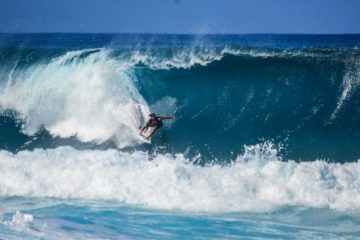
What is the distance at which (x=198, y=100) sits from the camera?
12500mm

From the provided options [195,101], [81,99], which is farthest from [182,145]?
[81,99]

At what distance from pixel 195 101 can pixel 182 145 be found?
171cm

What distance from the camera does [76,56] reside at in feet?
44.5

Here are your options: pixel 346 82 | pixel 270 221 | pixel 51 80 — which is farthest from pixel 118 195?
pixel 346 82

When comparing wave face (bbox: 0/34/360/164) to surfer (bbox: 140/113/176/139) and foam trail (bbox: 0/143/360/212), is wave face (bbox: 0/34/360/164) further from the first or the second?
foam trail (bbox: 0/143/360/212)

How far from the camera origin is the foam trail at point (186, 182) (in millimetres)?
8297

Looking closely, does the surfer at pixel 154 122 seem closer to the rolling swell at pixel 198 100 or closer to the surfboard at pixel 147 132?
the surfboard at pixel 147 132

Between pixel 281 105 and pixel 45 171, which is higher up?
pixel 281 105

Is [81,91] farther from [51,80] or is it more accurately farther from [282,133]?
[282,133]

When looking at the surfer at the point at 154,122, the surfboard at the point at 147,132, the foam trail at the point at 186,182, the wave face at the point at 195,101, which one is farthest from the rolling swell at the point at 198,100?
the foam trail at the point at 186,182

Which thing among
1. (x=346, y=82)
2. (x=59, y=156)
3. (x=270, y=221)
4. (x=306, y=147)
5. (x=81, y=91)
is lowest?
(x=270, y=221)

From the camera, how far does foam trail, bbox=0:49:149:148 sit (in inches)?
456

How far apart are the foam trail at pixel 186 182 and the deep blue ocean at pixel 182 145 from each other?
3 centimetres

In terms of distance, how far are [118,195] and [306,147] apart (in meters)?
4.48
